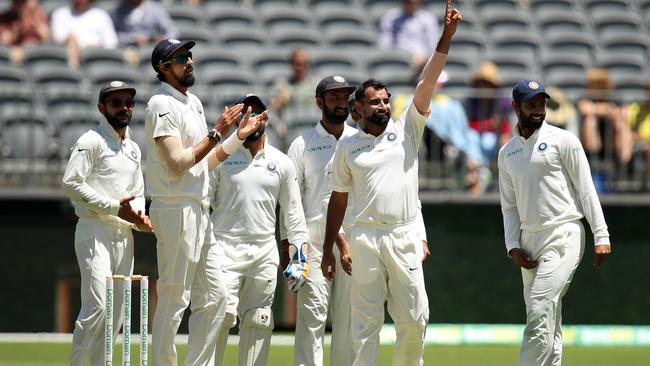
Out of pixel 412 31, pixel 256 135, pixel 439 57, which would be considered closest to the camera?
pixel 439 57

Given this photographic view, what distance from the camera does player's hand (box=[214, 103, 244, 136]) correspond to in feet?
26.9

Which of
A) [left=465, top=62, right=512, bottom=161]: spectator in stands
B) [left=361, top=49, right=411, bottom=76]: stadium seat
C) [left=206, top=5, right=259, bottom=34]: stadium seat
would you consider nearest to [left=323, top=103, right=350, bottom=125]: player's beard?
[left=465, top=62, right=512, bottom=161]: spectator in stands

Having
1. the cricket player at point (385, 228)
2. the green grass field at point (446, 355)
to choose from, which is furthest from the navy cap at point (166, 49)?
the green grass field at point (446, 355)

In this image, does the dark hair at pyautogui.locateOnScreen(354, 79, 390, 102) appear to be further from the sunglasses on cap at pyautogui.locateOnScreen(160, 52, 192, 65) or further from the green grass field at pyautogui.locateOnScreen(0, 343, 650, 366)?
the green grass field at pyautogui.locateOnScreen(0, 343, 650, 366)

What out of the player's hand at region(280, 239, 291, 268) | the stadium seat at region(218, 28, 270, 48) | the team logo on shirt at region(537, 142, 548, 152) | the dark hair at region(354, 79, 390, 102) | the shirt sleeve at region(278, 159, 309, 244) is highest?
the stadium seat at region(218, 28, 270, 48)

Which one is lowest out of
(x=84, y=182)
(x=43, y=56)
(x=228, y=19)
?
(x=84, y=182)

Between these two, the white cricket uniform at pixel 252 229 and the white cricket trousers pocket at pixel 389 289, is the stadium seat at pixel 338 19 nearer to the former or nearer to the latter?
the white cricket uniform at pixel 252 229

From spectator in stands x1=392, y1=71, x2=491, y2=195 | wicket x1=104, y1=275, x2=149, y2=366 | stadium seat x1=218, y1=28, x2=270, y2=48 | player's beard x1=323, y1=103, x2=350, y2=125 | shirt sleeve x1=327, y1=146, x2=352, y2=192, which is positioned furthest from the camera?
stadium seat x1=218, y1=28, x2=270, y2=48

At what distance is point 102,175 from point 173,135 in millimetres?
1021

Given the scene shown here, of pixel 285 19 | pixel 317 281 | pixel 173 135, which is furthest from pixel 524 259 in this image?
pixel 285 19

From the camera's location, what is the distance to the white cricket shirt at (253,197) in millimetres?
9172

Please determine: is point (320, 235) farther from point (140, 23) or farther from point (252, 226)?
point (140, 23)

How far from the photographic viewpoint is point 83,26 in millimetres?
15406

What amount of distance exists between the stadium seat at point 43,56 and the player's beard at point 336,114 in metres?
5.92
